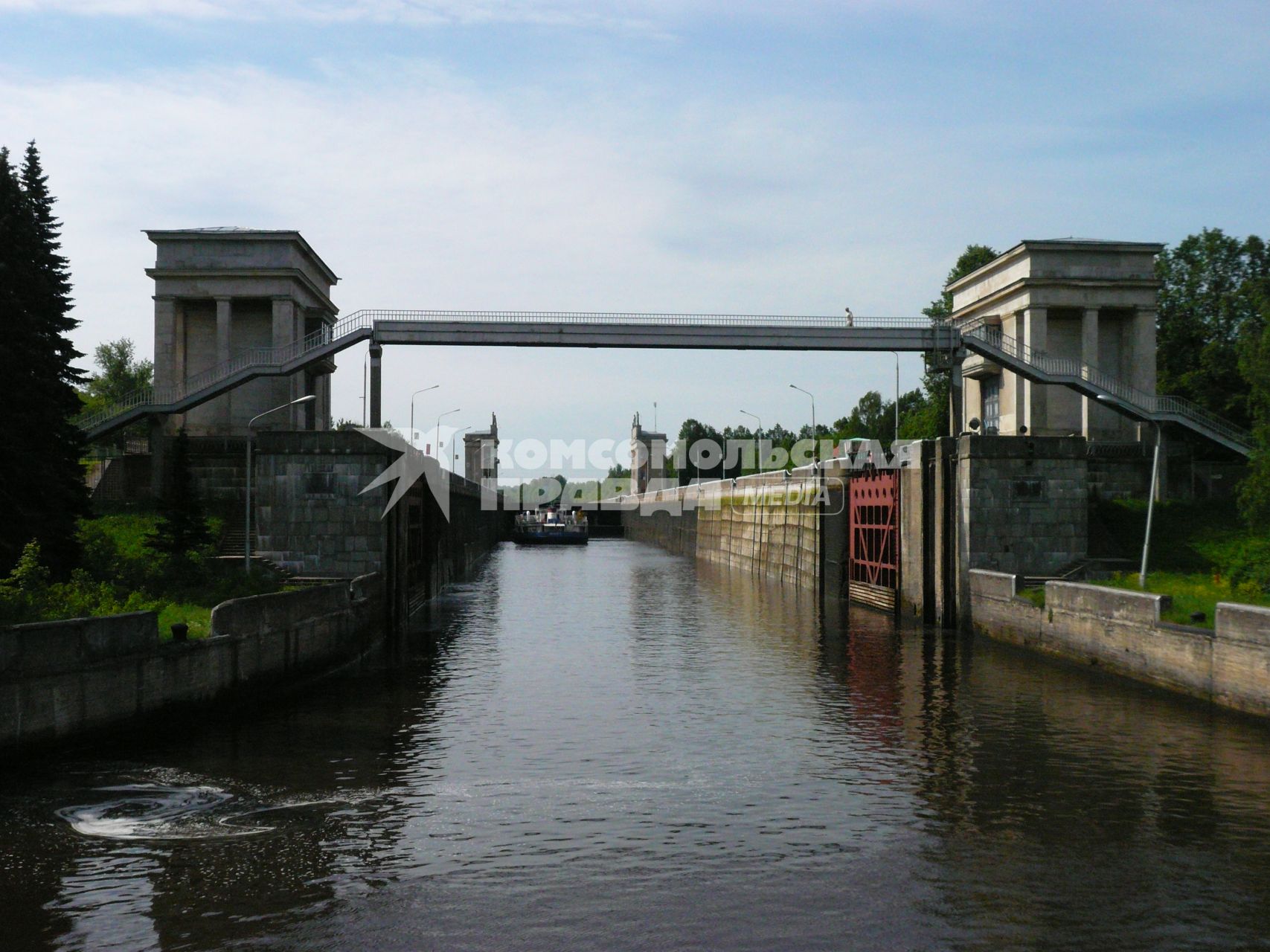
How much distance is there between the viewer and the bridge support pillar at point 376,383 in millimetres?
54219

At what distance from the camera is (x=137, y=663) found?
20.8 metres

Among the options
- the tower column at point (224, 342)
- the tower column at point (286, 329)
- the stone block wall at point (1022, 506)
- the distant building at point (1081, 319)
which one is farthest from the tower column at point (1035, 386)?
the tower column at point (224, 342)

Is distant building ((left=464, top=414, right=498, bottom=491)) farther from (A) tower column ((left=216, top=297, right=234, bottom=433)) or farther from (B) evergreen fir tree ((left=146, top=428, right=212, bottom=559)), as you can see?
(B) evergreen fir tree ((left=146, top=428, right=212, bottom=559))

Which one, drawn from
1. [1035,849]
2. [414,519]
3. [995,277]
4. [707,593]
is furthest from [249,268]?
[1035,849]

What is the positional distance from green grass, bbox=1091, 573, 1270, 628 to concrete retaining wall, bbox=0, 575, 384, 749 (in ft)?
66.0

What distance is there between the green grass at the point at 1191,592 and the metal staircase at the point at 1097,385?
18.4 metres

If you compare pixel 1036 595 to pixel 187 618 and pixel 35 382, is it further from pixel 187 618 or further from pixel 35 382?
pixel 35 382

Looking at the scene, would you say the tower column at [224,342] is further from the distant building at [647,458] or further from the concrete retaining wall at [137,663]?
the distant building at [647,458]

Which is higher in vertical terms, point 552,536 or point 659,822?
point 552,536

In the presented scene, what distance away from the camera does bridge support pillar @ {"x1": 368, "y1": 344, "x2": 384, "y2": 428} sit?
2135 inches

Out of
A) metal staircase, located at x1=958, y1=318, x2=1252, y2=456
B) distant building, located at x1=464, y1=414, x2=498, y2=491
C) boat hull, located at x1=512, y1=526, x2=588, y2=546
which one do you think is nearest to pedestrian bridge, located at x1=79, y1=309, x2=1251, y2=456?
metal staircase, located at x1=958, y1=318, x2=1252, y2=456

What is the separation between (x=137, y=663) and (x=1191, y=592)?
2632 cm

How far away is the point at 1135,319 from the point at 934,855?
5354cm

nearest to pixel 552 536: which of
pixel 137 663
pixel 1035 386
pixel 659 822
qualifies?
pixel 1035 386
